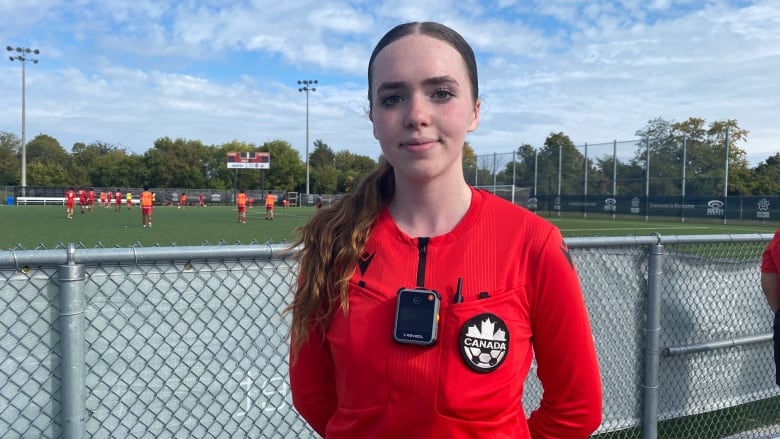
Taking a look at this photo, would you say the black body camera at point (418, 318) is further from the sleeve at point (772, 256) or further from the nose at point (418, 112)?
the sleeve at point (772, 256)

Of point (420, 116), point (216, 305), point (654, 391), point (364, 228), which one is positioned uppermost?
point (420, 116)

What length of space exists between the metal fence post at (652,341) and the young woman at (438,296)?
248cm

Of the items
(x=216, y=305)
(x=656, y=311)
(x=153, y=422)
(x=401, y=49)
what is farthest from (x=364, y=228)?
(x=656, y=311)

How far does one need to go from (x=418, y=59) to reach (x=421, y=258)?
0.50 metres

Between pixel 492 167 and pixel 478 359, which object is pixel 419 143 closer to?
pixel 478 359

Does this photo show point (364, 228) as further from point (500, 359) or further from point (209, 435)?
point (209, 435)

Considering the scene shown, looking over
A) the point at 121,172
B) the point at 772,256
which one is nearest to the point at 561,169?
the point at 772,256

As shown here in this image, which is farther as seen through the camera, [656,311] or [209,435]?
[656,311]

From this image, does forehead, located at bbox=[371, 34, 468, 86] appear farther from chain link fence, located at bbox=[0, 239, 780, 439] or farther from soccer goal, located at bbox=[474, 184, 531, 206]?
soccer goal, located at bbox=[474, 184, 531, 206]

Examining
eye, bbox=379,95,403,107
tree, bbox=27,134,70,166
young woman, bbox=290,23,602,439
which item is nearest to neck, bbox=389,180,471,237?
young woman, bbox=290,23,602,439

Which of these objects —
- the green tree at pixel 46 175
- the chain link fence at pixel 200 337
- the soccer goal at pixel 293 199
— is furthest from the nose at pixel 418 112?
the green tree at pixel 46 175

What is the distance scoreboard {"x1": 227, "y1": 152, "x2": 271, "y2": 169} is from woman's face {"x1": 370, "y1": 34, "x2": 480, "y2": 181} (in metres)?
81.3

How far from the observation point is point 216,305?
2861mm

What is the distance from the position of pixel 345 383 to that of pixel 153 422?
1585 millimetres
